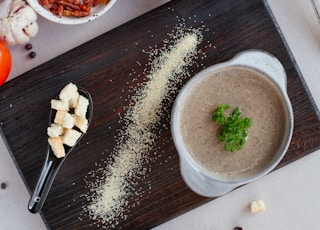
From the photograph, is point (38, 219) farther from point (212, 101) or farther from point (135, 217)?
point (212, 101)

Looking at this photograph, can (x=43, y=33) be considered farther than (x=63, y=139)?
Yes

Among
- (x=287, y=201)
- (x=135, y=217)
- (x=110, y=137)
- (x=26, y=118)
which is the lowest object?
(x=287, y=201)

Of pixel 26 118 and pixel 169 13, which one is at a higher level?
pixel 169 13

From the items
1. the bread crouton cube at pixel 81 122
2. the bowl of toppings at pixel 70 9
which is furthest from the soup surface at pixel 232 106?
the bowl of toppings at pixel 70 9


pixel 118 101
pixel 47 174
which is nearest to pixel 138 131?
pixel 118 101

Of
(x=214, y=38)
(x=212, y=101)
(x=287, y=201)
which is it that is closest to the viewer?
(x=212, y=101)

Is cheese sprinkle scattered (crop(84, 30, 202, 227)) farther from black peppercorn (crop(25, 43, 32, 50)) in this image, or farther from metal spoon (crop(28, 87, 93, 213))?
black peppercorn (crop(25, 43, 32, 50))

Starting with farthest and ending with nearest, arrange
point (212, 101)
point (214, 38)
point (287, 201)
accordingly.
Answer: point (287, 201) < point (214, 38) < point (212, 101)

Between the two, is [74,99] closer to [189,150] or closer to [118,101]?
[118,101]

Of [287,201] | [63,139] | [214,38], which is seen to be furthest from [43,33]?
[287,201]
